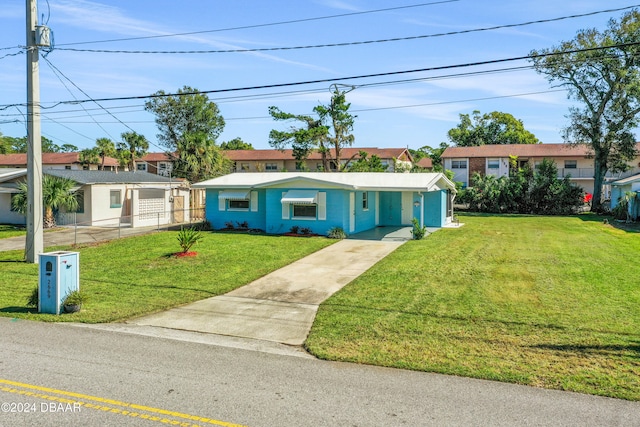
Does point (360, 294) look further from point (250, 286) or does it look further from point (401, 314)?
point (250, 286)

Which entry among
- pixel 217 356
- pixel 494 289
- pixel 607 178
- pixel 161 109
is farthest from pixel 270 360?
pixel 161 109

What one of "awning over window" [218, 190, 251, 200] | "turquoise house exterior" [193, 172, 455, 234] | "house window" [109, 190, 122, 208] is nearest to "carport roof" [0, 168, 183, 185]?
"house window" [109, 190, 122, 208]

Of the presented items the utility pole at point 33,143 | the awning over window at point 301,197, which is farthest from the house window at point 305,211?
the utility pole at point 33,143

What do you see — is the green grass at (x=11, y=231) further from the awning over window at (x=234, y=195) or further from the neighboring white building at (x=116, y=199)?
the awning over window at (x=234, y=195)

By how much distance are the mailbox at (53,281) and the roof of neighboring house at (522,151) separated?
45889mm

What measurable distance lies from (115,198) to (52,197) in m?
3.72

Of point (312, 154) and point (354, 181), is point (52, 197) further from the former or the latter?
point (312, 154)

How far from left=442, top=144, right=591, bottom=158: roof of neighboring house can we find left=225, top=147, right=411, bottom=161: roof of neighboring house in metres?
9.93

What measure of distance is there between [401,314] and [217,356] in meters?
4.09

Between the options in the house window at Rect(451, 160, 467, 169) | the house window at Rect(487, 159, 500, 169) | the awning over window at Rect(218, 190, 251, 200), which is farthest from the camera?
the house window at Rect(451, 160, 467, 169)

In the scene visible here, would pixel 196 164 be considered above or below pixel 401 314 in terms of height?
above

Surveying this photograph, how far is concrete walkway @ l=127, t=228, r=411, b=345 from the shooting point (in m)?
9.77

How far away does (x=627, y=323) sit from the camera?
30.8 ft

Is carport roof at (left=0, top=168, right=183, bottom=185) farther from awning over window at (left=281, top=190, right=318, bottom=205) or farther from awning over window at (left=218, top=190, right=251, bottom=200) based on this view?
awning over window at (left=281, top=190, right=318, bottom=205)
